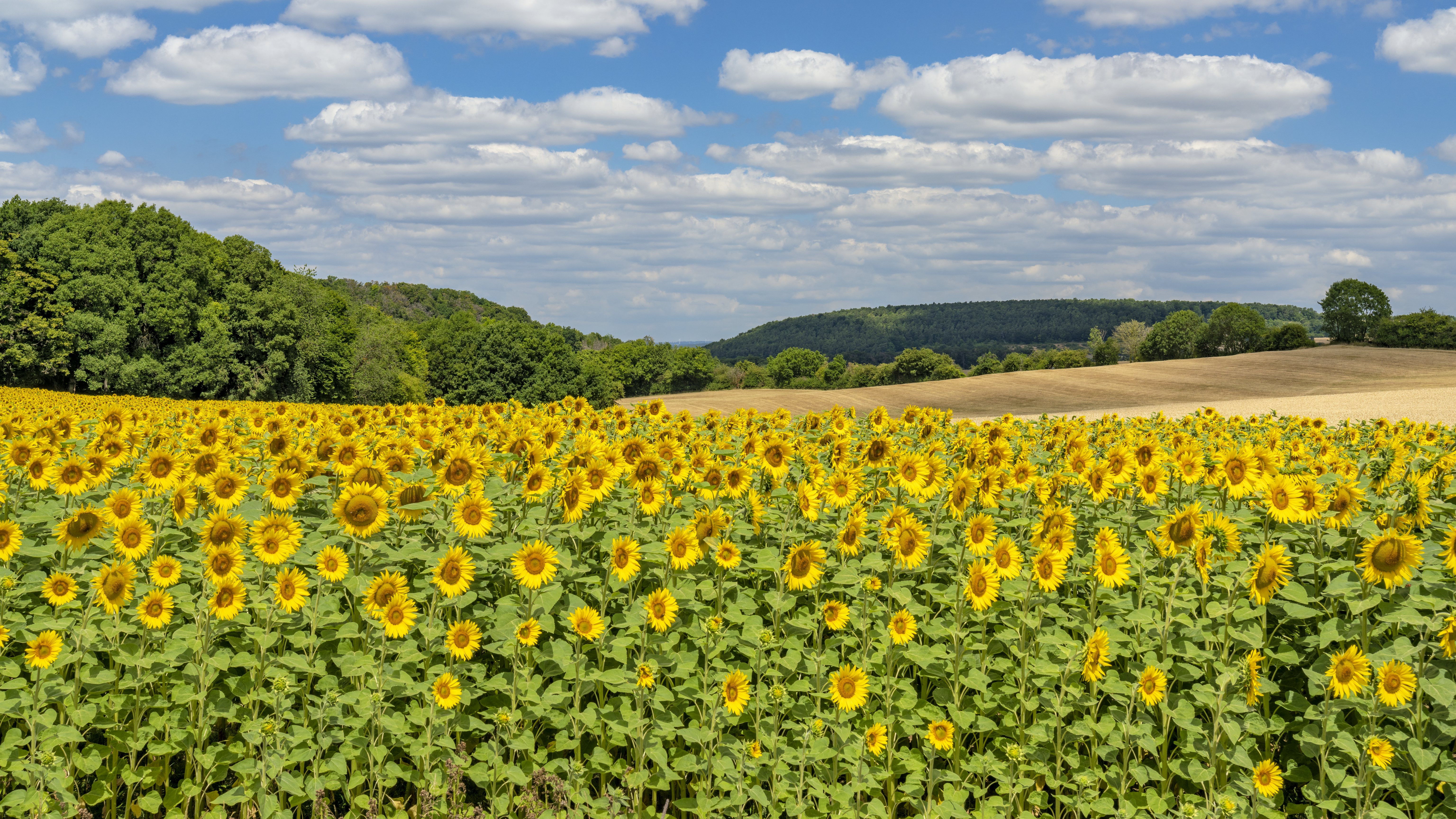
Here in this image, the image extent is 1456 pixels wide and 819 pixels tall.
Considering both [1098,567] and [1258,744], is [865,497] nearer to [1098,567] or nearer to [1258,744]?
[1098,567]

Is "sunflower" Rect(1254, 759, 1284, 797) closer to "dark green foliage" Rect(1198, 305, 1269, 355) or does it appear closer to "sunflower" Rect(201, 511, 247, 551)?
"sunflower" Rect(201, 511, 247, 551)

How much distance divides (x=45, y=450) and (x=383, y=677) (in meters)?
3.14

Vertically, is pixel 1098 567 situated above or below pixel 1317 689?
above

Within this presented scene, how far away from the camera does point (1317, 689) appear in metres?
5.37

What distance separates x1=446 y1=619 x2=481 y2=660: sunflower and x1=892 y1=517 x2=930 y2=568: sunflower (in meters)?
2.49

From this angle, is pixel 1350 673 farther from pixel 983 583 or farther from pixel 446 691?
pixel 446 691

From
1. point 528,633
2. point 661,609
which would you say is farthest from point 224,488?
point 661,609

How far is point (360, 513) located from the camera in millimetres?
5277

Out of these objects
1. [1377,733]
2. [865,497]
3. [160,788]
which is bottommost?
[160,788]

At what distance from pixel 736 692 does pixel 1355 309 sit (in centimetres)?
9977

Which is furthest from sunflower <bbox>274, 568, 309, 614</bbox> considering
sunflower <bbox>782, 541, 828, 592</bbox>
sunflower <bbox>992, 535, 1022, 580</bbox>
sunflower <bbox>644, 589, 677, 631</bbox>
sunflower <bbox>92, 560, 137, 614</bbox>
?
sunflower <bbox>992, 535, 1022, 580</bbox>

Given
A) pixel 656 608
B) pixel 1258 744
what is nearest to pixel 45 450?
pixel 656 608

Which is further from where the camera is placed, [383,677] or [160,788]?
[160,788]

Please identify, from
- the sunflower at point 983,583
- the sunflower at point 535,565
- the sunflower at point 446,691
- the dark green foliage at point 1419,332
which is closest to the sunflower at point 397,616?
the sunflower at point 446,691
